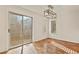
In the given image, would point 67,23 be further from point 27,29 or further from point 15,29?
point 15,29

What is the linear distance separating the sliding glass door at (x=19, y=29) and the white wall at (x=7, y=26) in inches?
2.3

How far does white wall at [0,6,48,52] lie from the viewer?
59.8 inches

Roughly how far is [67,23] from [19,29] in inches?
27.8

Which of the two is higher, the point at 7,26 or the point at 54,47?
the point at 7,26

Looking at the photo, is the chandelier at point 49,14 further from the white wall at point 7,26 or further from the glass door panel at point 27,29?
the glass door panel at point 27,29

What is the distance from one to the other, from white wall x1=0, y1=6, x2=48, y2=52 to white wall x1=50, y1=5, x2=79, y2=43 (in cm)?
19

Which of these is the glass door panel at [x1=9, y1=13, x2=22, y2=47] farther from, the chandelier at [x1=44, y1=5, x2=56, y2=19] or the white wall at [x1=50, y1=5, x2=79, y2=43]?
the white wall at [x1=50, y1=5, x2=79, y2=43]

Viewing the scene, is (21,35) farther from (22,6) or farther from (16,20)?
(22,6)

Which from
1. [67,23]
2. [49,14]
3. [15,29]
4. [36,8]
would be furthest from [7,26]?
[67,23]

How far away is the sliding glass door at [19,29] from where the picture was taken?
1.57 metres

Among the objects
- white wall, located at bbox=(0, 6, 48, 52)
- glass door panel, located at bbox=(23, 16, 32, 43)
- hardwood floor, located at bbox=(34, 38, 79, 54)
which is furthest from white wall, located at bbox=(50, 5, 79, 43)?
glass door panel, located at bbox=(23, 16, 32, 43)

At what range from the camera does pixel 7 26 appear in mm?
1542

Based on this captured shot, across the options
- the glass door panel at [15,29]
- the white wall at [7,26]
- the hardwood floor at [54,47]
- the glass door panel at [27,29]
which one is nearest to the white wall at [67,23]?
the hardwood floor at [54,47]
